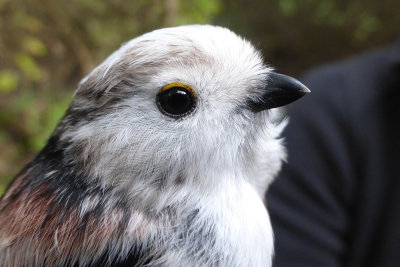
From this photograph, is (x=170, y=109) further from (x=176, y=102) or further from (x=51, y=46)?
(x=51, y=46)

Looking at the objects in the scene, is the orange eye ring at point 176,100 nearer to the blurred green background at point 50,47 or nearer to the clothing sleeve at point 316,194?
the clothing sleeve at point 316,194

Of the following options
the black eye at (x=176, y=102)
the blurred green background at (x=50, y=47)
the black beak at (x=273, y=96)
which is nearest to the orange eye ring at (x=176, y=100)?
the black eye at (x=176, y=102)

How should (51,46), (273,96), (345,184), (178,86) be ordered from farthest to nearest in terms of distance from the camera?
(51,46)
(345,184)
(273,96)
(178,86)

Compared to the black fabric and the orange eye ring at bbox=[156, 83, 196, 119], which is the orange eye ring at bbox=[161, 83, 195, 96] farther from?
the black fabric

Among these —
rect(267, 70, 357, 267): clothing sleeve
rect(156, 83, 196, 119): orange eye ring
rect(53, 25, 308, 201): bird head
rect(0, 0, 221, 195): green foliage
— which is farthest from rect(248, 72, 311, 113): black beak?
rect(0, 0, 221, 195): green foliage

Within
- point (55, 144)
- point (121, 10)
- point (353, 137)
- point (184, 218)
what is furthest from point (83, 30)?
point (184, 218)

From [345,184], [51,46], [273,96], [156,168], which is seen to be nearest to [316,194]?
[345,184]
